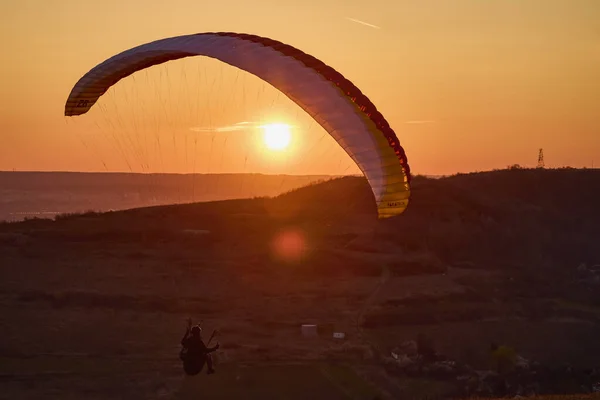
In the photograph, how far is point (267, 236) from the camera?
140 ft

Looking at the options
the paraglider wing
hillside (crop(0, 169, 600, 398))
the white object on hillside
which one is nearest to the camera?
the paraglider wing

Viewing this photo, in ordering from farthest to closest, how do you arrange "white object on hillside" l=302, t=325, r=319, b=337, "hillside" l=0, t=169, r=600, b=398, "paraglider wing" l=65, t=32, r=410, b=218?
1. "white object on hillside" l=302, t=325, r=319, b=337
2. "hillside" l=0, t=169, r=600, b=398
3. "paraglider wing" l=65, t=32, r=410, b=218

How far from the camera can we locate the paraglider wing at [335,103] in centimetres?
1652

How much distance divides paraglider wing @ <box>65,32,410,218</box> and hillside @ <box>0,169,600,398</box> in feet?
30.0

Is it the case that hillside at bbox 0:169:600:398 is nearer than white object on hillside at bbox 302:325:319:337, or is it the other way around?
hillside at bbox 0:169:600:398

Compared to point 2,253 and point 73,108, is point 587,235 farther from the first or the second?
point 73,108

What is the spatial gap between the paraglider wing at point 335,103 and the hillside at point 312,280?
9.15 m

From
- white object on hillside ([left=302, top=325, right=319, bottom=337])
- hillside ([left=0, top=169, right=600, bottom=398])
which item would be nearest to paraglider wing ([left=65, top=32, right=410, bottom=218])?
hillside ([left=0, top=169, right=600, bottom=398])

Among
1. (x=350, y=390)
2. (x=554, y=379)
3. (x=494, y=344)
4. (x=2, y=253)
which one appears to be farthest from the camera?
(x=2, y=253)

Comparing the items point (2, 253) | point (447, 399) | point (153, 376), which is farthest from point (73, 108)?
point (2, 253)

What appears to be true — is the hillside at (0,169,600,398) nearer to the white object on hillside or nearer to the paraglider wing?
the white object on hillside

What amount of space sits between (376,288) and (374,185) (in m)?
19.5

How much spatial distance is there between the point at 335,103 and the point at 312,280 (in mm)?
20102

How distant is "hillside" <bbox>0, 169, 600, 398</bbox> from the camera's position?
1067 inches
